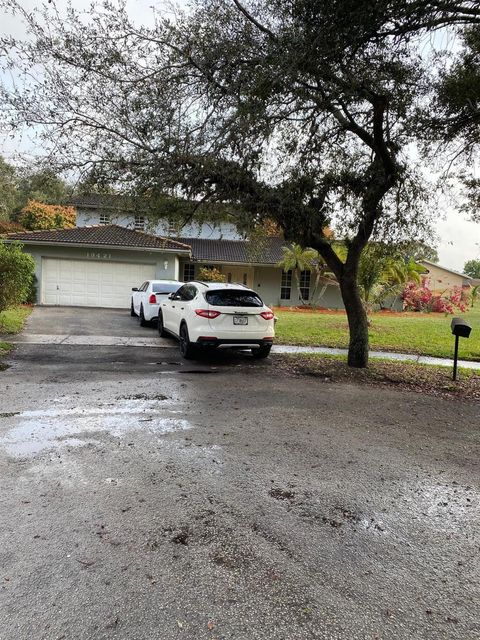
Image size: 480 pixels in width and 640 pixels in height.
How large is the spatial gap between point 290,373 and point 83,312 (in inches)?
486

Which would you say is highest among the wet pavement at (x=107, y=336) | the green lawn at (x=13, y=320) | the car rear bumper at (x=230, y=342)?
the car rear bumper at (x=230, y=342)

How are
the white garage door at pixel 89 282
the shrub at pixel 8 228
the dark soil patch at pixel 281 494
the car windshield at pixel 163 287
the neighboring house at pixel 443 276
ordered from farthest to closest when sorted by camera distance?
the neighboring house at pixel 443 276
the shrub at pixel 8 228
the white garage door at pixel 89 282
the car windshield at pixel 163 287
the dark soil patch at pixel 281 494

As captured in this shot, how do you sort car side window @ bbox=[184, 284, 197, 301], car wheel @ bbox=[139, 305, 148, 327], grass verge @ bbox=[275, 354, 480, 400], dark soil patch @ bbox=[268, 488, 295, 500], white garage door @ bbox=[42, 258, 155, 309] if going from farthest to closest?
1. white garage door @ bbox=[42, 258, 155, 309]
2. car wheel @ bbox=[139, 305, 148, 327]
3. car side window @ bbox=[184, 284, 197, 301]
4. grass verge @ bbox=[275, 354, 480, 400]
5. dark soil patch @ bbox=[268, 488, 295, 500]

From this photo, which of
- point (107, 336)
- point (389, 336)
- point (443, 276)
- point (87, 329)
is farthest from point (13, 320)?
point (443, 276)

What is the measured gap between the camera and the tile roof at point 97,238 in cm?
2094

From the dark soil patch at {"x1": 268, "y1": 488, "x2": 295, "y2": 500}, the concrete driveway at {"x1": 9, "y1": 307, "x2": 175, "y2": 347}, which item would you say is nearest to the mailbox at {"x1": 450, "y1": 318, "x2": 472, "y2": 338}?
the dark soil patch at {"x1": 268, "y1": 488, "x2": 295, "y2": 500}

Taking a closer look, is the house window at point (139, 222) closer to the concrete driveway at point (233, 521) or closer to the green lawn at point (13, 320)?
the concrete driveway at point (233, 521)

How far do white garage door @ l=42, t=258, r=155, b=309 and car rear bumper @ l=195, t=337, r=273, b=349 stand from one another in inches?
522

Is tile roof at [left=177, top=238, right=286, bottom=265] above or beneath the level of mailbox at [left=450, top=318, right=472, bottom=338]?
above

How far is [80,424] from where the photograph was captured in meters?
5.44

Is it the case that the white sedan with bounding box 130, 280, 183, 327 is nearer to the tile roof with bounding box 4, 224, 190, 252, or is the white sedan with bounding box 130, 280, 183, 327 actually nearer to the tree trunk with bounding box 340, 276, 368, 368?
the tile roof with bounding box 4, 224, 190, 252

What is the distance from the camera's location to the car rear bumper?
31.3 ft

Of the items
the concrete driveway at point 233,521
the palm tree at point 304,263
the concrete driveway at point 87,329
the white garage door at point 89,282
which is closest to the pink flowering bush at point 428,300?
the palm tree at point 304,263

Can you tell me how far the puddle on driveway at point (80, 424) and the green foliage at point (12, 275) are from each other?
7575mm
